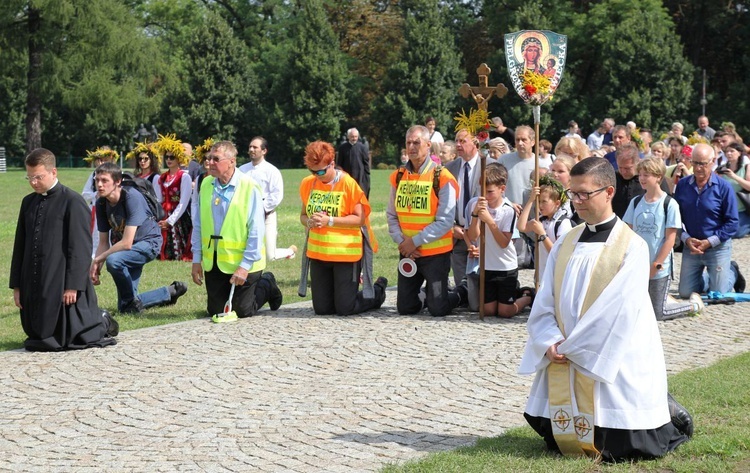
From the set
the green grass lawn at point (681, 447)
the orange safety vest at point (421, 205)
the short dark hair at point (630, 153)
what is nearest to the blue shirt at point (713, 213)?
the short dark hair at point (630, 153)

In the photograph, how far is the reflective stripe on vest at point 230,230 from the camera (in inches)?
461

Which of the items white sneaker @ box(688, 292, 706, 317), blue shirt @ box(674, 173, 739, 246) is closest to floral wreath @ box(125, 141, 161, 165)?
blue shirt @ box(674, 173, 739, 246)

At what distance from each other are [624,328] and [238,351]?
4744 mm

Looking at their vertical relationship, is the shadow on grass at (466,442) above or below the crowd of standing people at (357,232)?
below

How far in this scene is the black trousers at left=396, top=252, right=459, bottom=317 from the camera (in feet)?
39.1

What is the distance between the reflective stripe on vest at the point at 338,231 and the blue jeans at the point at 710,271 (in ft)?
13.0

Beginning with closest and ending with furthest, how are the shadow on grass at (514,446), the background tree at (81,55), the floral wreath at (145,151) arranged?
the shadow on grass at (514,446), the floral wreath at (145,151), the background tree at (81,55)

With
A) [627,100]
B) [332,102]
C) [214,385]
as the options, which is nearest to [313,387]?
[214,385]

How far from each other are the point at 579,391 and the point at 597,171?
1.29 metres

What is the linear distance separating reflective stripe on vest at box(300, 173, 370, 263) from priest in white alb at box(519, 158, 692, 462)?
19.1ft

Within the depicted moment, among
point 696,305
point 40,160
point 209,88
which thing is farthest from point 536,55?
point 209,88

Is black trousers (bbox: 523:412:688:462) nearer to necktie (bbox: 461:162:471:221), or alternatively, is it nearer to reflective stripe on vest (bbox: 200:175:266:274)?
reflective stripe on vest (bbox: 200:175:266:274)

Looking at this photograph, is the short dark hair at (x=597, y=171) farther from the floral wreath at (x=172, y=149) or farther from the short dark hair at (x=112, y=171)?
the floral wreath at (x=172, y=149)

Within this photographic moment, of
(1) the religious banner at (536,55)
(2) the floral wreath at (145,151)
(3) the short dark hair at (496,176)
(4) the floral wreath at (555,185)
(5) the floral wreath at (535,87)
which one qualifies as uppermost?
(1) the religious banner at (536,55)
